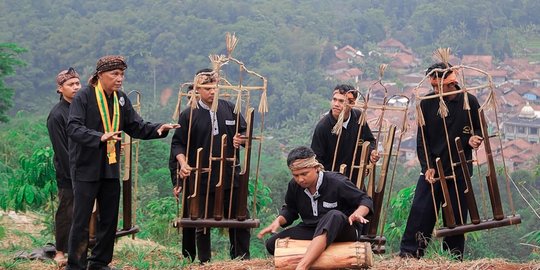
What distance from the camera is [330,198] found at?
6.00 metres

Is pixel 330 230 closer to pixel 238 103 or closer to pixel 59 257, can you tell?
pixel 238 103

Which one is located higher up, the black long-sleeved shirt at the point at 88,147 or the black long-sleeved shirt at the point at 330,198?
the black long-sleeved shirt at the point at 88,147

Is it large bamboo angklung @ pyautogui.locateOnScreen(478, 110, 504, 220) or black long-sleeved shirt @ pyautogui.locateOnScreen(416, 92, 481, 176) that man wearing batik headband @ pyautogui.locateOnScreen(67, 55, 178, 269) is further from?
large bamboo angklung @ pyautogui.locateOnScreen(478, 110, 504, 220)

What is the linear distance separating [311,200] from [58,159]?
2.01 metres

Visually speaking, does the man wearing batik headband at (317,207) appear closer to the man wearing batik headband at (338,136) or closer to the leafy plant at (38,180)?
the man wearing batik headband at (338,136)

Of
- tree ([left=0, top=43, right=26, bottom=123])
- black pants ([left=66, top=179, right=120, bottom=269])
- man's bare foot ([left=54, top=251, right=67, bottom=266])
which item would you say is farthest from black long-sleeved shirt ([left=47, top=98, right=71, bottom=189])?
tree ([left=0, top=43, right=26, bottom=123])

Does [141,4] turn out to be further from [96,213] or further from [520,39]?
[96,213]

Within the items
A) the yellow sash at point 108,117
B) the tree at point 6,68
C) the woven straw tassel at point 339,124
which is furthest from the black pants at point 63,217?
the tree at point 6,68

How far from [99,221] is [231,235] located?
4.07ft

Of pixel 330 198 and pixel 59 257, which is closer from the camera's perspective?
pixel 330 198

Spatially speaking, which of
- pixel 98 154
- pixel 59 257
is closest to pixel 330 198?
pixel 98 154

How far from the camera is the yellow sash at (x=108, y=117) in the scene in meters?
6.09

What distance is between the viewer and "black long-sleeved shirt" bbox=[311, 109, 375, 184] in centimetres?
707

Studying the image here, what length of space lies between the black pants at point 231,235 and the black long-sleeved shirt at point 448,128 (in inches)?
56.1
